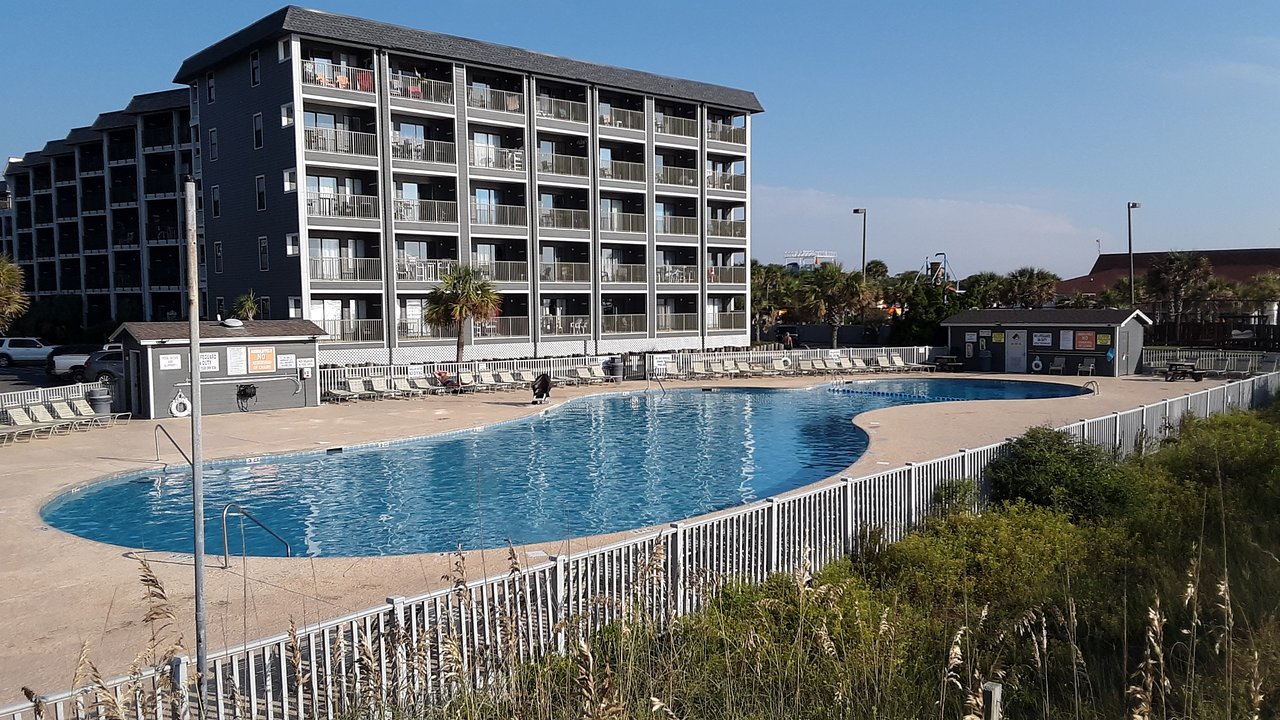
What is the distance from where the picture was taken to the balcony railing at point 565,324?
42.7 metres

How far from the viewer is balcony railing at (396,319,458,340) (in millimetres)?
38344

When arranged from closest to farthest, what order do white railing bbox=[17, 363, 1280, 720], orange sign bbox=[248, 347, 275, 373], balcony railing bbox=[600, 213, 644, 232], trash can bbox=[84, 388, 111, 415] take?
white railing bbox=[17, 363, 1280, 720] < trash can bbox=[84, 388, 111, 415] < orange sign bbox=[248, 347, 275, 373] < balcony railing bbox=[600, 213, 644, 232]

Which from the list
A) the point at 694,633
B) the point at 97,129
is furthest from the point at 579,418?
the point at 97,129

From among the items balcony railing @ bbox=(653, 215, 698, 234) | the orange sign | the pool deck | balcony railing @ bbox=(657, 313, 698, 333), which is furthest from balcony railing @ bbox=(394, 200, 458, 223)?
the pool deck

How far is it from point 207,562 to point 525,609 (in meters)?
6.36

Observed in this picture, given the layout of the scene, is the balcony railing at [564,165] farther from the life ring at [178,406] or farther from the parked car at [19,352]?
the parked car at [19,352]

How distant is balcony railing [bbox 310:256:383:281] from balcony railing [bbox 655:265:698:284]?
50.1ft

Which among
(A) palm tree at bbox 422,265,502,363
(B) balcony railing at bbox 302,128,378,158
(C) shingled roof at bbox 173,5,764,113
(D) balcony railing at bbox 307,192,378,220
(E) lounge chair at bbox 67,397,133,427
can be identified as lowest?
(E) lounge chair at bbox 67,397,133,427

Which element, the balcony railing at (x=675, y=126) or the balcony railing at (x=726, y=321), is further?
the balcony railing at (x=726, y=321)

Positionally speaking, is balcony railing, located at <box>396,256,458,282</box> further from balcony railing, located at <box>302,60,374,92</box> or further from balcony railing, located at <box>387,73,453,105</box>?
balcony railing, located at <box>302,60,374,92</box>

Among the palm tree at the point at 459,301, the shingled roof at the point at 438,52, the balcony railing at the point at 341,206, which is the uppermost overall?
Result: the shingled roof at the point at 438,52

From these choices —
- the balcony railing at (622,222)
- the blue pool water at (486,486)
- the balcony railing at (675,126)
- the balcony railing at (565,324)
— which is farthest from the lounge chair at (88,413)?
the balcony railing at (675,126)

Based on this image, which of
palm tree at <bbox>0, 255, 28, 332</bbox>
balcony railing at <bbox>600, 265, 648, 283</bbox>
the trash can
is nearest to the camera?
the trash can

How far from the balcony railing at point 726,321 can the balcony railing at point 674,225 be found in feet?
15.7
